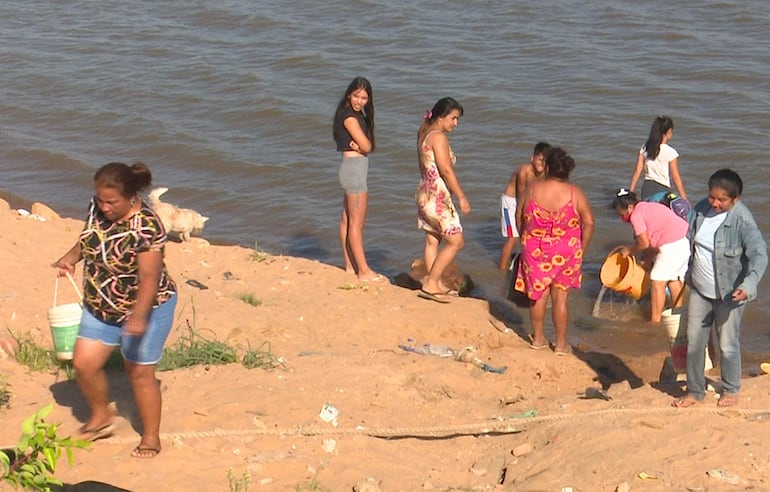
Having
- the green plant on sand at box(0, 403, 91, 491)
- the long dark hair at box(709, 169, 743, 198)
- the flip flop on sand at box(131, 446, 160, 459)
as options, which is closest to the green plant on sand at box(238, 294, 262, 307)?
the flip flop on sand at box(131, 446, 160, 459)

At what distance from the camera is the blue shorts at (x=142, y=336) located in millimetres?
5508

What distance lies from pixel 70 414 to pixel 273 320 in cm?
228

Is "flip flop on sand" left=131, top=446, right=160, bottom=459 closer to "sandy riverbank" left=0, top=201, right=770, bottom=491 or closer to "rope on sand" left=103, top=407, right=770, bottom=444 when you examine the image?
"sandy riverbank" left=0, top=201, right=770, bottom=491

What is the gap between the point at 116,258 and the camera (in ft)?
17.9

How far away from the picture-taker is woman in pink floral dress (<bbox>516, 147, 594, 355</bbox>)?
8141mm

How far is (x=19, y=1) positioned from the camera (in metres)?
21.9

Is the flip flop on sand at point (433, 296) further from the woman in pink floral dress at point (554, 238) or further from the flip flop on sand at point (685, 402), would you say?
the flip flop on sand at point (685, 402)

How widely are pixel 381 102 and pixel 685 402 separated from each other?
360 inches

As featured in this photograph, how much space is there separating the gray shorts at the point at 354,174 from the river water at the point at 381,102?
165 cm

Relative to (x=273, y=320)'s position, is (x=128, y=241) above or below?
above

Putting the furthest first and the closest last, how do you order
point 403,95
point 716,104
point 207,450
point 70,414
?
point 403,95
point 716,104
point 70,414
point 207,450

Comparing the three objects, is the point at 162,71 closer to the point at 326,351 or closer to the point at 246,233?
the point at 246,233

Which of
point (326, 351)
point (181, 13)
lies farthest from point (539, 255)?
point (181, 13)

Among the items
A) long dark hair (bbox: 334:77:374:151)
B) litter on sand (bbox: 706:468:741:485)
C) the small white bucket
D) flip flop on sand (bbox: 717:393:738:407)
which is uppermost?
long dark hair (bbox: 334:77:374:151)
